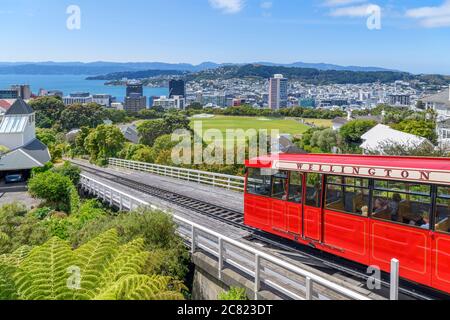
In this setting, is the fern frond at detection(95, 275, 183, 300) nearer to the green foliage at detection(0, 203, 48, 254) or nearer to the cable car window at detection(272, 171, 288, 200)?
the cable car window at detection(272, 171, 288, 200)

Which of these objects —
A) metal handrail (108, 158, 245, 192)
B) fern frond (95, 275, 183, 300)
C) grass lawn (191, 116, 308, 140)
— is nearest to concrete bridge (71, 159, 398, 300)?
fern frond (95, 275, 183, 300)

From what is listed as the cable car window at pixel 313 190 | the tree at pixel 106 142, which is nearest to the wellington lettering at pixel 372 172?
the cable car window at pixel 313 190

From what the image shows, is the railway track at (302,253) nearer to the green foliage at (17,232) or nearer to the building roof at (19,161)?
the green foliage at (17,232)

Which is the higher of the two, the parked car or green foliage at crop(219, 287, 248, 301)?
green foliage at crop(219, 287, 248, 301)

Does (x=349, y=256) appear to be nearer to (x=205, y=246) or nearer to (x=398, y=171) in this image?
(x=398, y=171)

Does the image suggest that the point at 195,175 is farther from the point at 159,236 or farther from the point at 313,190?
the point at 313,190

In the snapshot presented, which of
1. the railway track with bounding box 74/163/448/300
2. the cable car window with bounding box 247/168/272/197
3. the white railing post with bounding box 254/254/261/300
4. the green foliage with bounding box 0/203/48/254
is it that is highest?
the cable car window with bounding box 247/168/272/197

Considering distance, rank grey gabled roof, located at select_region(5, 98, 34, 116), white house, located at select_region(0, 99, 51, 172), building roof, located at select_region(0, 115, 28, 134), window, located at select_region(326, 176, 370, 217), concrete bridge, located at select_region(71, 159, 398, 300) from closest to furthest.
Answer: concrete bridge, located at select_region(71, 159, 398, 300) < window, located at select_region(326, 176, 370, 217) < white house, located at select_region(0, 99, 51, 172) < building roof, located at select_region(0, 115, 28, 134) < grey gabled roof, located at select_region(5, 98, 34, 116)

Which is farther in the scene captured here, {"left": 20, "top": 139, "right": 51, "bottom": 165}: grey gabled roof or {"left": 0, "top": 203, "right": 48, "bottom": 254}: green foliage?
{"left": 20, "top": 139, "right": 51, "bottom": 165}: grey gabled roof
